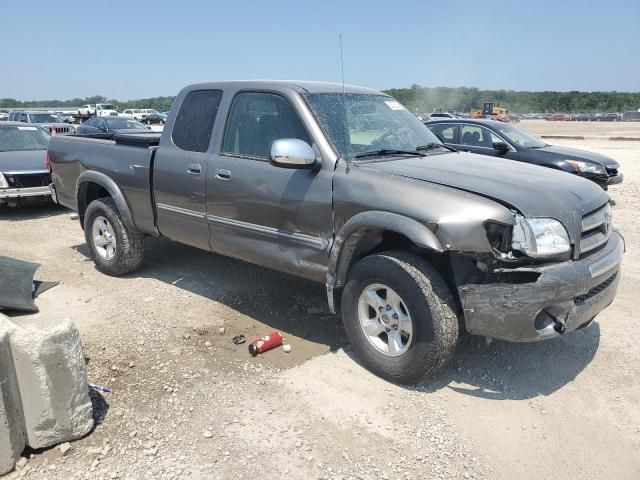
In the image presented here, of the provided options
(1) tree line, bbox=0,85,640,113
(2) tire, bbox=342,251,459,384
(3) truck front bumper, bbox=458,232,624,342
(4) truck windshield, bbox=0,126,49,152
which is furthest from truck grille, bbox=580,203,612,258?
(1) tree line, bbox=0,85,640,113

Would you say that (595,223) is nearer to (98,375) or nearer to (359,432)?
(359,432)

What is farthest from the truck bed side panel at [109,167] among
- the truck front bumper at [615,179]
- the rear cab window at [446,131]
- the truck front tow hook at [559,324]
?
the truck front bumper at [615,179]

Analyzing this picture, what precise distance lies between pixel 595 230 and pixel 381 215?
147 cm

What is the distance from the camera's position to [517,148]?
9695 millimetres

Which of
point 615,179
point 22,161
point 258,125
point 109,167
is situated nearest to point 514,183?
point 258,125

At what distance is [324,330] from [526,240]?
2.01 m

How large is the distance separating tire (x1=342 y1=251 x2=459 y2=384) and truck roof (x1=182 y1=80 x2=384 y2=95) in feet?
5.06

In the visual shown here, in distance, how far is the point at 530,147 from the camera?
9.86 metres

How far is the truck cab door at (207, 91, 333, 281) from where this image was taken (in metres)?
3.88

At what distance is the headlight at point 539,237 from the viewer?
3.12 meters

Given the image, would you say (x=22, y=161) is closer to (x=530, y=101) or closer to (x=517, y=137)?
(x=517, y=137)

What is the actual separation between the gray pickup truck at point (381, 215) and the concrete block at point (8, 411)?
1972mm

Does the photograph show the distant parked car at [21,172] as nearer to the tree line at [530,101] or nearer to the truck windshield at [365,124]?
the truck windshield at [365,124]

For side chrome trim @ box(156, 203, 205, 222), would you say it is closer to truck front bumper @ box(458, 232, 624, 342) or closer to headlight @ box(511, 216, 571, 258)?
truck front bumper @ box(458, 232, 624, 342)
